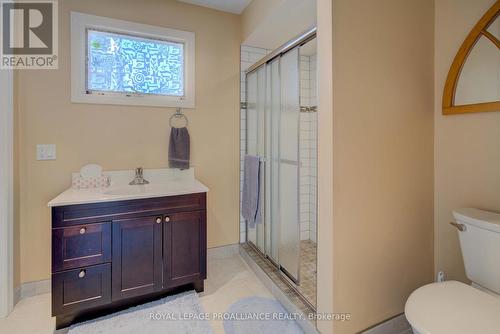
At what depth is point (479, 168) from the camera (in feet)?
4.81

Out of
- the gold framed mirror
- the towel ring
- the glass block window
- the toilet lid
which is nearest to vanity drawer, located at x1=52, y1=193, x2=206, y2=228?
the towel ring

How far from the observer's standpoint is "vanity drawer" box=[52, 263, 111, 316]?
5.11 ft

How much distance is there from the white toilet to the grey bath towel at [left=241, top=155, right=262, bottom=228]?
1.33m

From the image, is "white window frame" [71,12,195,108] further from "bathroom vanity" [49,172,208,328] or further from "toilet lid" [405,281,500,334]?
"toilet lid" [405,281,500,334]

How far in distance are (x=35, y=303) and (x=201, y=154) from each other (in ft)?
5.74

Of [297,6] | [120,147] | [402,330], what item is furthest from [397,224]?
[120,147]

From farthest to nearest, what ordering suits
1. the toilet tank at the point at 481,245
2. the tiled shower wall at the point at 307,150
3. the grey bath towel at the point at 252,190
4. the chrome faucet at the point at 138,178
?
the tiled shower wall at the point at 307,150, the grey bath towel at the point at 252,190, the chrome faucet at the point at 138,178, the toilet tank at the point at 481,245

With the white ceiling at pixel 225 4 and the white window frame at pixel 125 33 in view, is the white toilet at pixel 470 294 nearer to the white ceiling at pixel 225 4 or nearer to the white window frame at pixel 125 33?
the white window frame at pixel 125 33

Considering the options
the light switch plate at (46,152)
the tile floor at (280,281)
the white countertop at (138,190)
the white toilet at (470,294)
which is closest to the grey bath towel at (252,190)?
the tile floor at (280,281)

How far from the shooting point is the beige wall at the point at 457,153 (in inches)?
55.8

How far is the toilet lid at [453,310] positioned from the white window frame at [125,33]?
224cm

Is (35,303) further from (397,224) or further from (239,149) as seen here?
(397,224)

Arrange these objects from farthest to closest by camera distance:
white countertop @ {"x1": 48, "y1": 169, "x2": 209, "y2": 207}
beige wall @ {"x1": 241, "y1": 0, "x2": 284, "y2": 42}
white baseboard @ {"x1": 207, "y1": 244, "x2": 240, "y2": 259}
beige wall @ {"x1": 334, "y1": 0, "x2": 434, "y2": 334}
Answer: white baseboard @ {"x1": 207, "y1": 244, "x2": 240, "y2": 259}, beige wall @ {"x1": 241, "y1": 0, "x2": 284, "y2": 42}, white countertop @ {"x1": 48, "y1": 169, "x2": 209, "y2": 207}, beige wall @ {"x1": 334, "y1": 0, "x2": 434, "y2": 334}

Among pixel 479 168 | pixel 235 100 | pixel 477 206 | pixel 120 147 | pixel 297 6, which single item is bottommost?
pixel 477 206
